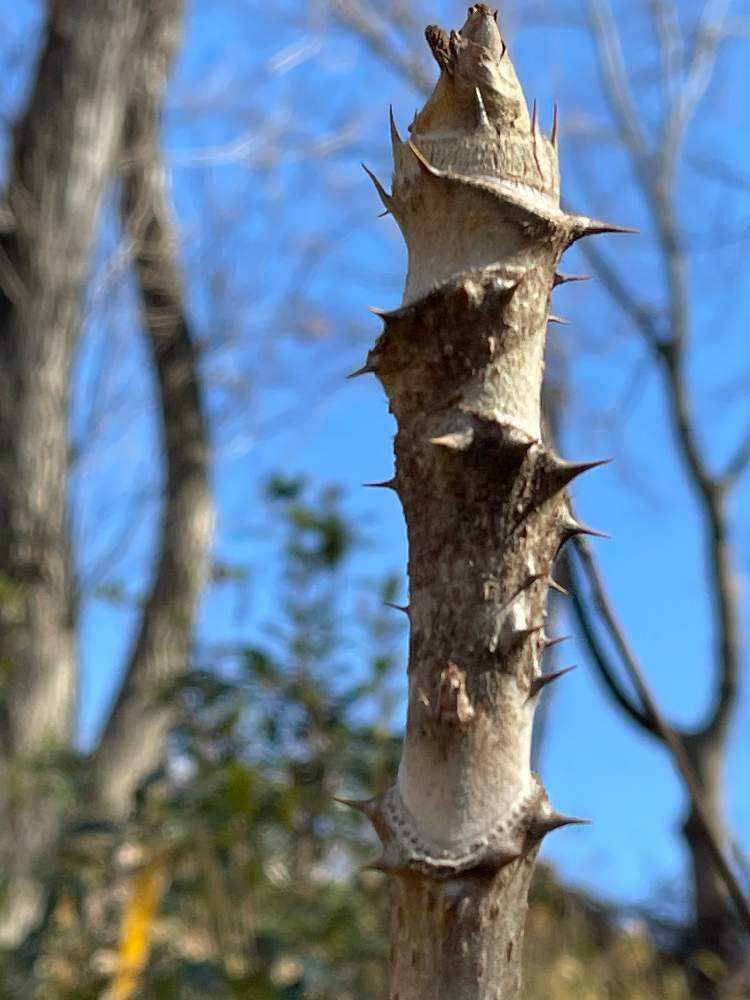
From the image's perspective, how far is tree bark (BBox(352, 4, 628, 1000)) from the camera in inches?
20.5

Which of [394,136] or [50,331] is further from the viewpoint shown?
[50,331]

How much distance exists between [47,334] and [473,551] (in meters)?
3.28

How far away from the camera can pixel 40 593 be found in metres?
3.61

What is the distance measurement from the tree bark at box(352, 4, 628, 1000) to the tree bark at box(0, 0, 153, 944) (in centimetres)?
300

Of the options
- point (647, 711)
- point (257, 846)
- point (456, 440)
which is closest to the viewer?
point (456, 440)

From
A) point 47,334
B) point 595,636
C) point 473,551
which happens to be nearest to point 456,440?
point 473,551

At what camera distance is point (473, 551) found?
1.73 feet

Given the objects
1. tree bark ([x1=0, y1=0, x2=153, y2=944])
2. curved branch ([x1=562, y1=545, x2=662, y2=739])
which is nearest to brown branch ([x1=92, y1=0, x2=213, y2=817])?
tree bark ([x1=0, y1=0, x2=153, y2=944])

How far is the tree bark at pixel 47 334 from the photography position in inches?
140

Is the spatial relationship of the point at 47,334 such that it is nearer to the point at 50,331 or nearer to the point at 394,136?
the point at 50,331

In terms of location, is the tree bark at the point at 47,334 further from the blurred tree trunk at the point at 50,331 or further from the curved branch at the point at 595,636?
the curved branch at the point at 595,636

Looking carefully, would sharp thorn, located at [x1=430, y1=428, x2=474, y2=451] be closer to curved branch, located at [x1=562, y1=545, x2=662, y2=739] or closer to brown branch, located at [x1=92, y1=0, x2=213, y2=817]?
curved branch, located at [x1=562, y1=545, x2=662, y2=739]

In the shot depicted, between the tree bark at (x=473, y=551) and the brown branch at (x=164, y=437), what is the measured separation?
11.6 feet

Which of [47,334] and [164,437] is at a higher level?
[47,334]
